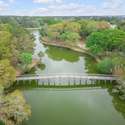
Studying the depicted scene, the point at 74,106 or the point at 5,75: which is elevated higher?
the point at 5,75

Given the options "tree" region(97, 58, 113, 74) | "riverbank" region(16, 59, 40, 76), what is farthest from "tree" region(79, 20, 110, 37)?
"tree" region(97, 58, 113, 74)

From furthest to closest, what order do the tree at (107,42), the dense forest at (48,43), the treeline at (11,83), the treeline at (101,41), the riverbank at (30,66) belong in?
the tree at (107,42)
the riverbank at (30,66)
the treeline at (101,41)
the dense forest at (48,43)
the treeline at (11,83)

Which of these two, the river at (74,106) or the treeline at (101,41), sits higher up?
the treeline at (101,41)

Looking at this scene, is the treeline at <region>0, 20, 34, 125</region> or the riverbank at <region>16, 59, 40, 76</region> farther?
the riverbank at <region>16, 59, 40, 76</region>

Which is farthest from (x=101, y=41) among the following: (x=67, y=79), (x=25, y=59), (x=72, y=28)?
(x=72, y=28)

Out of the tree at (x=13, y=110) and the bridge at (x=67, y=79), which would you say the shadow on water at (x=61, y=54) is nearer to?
the bridge at (x=67, y=79)

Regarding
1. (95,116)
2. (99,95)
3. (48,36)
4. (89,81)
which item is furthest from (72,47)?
(95,116)

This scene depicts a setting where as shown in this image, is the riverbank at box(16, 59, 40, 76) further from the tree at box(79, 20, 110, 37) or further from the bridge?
the tree at box(79, 20, 110, 37)

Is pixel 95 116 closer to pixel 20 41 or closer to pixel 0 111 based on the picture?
pixel 0 111

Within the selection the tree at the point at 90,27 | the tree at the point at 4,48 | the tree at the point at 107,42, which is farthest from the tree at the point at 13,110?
the tree at the point at 90,27

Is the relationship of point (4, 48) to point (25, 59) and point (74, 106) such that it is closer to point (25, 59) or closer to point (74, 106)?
point (25, 59)

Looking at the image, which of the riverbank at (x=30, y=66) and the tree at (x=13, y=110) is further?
the riverbank at (x=30, y=66)
